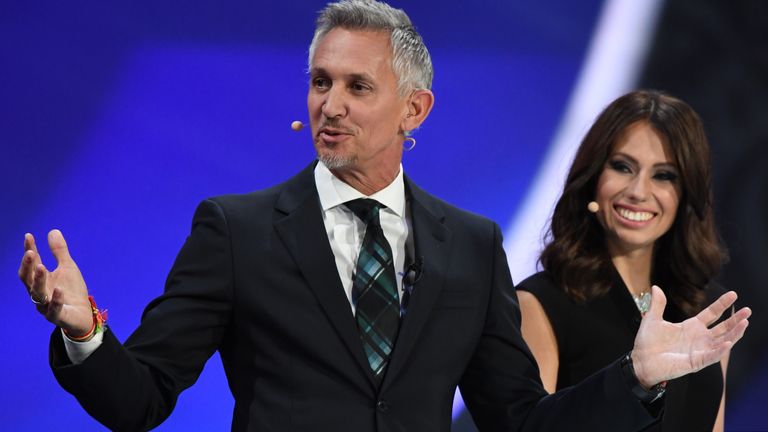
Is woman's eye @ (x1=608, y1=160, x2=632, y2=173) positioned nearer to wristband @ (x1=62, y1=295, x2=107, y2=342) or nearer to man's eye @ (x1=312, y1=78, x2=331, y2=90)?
man's eye @ (x1=312, y1=78, x2=331, y2=90)

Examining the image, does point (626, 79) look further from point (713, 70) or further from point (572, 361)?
point (572, 361)

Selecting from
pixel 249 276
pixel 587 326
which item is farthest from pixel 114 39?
pixel 587 326

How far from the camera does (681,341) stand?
243 centimetres

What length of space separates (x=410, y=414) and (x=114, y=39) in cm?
177

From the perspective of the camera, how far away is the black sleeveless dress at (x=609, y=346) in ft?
11.2

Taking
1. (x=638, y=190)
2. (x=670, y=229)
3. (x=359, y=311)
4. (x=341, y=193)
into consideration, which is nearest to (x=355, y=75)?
(x=341, y=193)

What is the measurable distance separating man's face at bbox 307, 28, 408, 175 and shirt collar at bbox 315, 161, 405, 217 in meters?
0.05

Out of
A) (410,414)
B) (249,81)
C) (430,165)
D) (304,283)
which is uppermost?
(249,81)

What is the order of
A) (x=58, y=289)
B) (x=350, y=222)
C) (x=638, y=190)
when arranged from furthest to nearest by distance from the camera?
(x=638, y=190) < (x=350, y=222) < (x=58, y=289)

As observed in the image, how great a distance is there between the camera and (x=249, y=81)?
12.6 feet

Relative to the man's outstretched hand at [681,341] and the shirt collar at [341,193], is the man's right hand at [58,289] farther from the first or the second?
the man's outstretched hand at [681,341]

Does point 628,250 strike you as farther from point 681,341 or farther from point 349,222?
point 349,222

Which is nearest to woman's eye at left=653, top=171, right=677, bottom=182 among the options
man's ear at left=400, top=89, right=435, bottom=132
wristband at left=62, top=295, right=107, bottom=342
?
man's ear at left=400, top=89, right=435, bottom=132

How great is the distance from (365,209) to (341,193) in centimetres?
7
